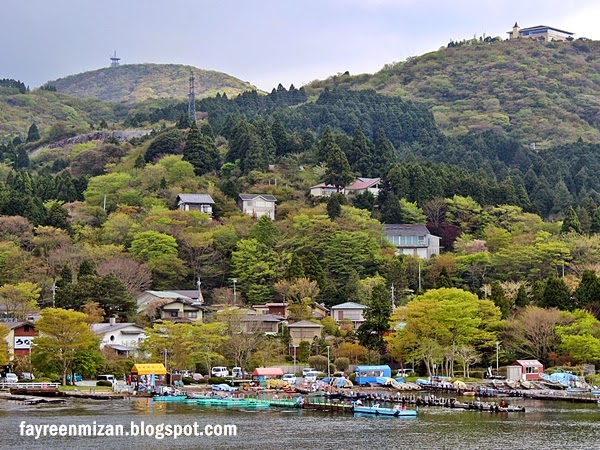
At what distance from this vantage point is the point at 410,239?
303 ft

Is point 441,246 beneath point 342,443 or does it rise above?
above

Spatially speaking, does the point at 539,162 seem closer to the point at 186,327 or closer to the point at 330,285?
the point at 330,285

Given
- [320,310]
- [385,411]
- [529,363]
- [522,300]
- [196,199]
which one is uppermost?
[196,199]

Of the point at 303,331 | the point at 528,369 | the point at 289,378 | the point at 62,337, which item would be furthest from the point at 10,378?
the point at 528,369

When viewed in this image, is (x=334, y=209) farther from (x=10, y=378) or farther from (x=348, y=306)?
(x=10, y=378)

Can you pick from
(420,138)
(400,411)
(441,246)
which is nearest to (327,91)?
(420,138)

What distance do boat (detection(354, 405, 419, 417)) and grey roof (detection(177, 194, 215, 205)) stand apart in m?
43.8

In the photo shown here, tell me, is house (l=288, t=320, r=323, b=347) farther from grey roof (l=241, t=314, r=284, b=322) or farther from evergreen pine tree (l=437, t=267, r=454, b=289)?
evergreen pine tree (l=437, t=267, r=454, b=289)

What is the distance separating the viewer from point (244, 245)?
8438 cm

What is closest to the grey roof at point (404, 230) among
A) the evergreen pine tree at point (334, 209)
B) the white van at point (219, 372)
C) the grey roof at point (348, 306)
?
the evergreen pine tree at point (334, 209)

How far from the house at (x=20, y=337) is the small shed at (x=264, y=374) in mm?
14079

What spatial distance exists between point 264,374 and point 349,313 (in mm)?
13935

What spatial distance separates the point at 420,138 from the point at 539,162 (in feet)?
89.4

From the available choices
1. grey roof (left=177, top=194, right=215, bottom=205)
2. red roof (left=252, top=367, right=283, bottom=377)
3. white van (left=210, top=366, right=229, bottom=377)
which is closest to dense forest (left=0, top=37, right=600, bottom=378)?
grey roof (left=177, top=194, right=215, bottom=205)
